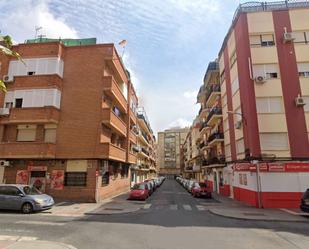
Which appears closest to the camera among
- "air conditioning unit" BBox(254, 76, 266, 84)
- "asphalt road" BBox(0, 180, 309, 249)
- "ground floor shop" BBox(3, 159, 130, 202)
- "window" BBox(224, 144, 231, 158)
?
"asphalt road" BBox(0, 180, 309, 249)

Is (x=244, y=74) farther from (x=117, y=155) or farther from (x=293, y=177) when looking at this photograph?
(x=117, y=155)

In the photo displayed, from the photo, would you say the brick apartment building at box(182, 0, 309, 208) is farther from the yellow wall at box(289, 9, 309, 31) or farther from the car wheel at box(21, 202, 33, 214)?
the car wheel at box(21, 202, 33, 214)

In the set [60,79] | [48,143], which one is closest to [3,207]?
[48,143]

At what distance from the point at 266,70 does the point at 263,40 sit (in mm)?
2838

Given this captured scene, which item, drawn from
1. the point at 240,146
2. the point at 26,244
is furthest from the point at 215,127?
the point at 26,244

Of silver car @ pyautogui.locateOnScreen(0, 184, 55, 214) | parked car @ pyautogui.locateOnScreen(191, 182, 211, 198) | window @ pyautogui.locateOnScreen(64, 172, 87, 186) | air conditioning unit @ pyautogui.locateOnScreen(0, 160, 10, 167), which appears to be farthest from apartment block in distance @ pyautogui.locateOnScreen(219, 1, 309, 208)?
air conditioning unit @ pyautogui.locateOnScreen(0, 160, 10, 167)

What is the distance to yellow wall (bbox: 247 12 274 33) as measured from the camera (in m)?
21.6

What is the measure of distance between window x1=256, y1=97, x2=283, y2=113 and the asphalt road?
395 inches

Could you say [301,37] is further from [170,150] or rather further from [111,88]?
[170,150]

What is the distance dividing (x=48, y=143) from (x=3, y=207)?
635 cm

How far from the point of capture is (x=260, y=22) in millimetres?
21703

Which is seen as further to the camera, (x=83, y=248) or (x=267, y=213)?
(x=267, y=213)

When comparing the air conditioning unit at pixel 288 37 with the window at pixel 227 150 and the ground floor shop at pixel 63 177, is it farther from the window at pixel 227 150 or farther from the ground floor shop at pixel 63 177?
the ground floor shop at pixel 63 177

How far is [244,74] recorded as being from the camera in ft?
70.5
